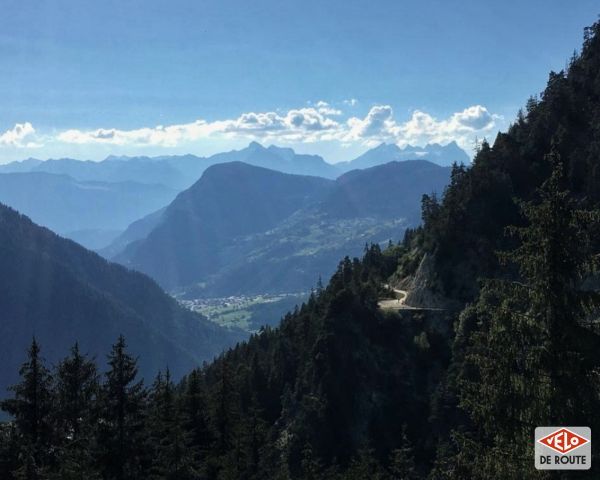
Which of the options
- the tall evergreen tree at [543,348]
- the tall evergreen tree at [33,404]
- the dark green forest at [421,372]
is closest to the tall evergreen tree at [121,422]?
the dark green forest at [421,372]

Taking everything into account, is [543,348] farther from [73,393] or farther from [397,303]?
[397,303]

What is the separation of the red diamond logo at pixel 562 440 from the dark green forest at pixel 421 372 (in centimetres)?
42

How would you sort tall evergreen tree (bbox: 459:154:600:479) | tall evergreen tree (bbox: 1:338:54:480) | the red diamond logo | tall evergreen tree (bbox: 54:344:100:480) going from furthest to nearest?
tall evergreen tree (bbox: 54:344:100:480) → tall evergreen tree (bbox: 1:338:54:480) → tall evergreen tree (bbox: 459:154:600:479) → the red diamond logo

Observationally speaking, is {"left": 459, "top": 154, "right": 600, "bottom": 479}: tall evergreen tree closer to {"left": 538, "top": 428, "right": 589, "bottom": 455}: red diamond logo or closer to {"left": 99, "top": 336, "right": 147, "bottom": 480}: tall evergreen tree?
{"left": 538, "top": 428, "right": 589, "bottom": 455}: red diamond logo

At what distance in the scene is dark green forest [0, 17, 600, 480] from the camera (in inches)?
711

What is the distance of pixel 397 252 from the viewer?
157750 millimetres

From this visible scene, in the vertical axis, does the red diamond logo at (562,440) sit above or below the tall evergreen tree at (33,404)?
above

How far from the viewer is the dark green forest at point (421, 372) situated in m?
18.1

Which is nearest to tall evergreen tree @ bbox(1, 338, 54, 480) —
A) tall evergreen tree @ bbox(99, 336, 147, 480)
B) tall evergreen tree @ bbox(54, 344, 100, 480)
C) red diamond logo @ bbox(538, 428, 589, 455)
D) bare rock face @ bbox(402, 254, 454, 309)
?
tall evergreen tree @ bbox(54, 344, 100, 480)

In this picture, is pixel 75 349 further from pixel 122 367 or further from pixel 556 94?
pixel 556 94

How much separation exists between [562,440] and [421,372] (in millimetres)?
89392

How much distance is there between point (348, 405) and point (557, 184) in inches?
3527

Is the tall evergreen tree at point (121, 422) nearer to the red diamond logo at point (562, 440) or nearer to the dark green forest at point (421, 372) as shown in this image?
the dark green forest at point (421, 372)

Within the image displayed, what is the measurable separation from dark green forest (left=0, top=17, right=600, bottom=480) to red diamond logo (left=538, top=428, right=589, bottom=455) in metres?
0.42
